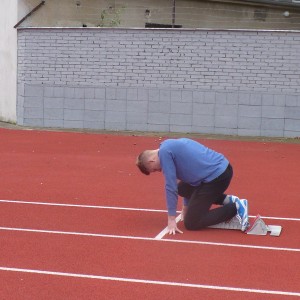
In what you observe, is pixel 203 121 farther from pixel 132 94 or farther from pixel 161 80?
pixel 132 94

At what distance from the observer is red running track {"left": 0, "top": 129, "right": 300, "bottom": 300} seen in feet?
21.5

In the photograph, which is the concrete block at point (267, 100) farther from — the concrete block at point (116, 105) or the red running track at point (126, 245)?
the red running track at point (126, 245)

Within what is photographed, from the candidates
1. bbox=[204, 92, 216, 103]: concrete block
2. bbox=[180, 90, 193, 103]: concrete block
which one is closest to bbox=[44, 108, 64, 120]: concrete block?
bbox=[180, 90, 193, 103]: concrete block

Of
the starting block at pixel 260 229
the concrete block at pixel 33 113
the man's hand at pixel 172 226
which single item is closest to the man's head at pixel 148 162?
the man's hand at pixel 172 226

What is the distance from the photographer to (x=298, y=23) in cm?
2548

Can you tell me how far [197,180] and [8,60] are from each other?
52.8 ft

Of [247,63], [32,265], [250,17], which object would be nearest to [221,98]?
[247,63]

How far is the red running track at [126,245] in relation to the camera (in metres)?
6.54

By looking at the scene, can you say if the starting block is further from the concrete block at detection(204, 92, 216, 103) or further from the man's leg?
the concrete block at detection(204, 92, 216, 103)

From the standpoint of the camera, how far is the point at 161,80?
2158cm

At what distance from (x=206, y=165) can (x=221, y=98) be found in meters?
12.3

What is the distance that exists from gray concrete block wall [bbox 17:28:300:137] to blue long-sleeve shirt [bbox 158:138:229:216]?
39.2ft

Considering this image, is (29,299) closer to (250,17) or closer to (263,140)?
(263,140)

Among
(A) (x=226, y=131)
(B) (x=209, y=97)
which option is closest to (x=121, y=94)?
(B) (x=209, y=97)
